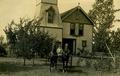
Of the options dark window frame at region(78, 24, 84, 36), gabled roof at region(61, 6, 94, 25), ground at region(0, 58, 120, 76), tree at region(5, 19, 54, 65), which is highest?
gabled roof at region(61, 6, 94, 25)

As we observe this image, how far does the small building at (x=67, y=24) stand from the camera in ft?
209

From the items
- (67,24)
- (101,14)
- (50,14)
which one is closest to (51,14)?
(50,14)

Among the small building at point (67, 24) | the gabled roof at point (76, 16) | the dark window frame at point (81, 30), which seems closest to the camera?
the small building at point (67, 24)

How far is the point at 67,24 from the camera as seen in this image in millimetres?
66500

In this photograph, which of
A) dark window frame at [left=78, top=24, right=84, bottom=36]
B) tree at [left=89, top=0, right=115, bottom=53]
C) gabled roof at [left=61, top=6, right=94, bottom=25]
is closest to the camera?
gabled roof at [left=61, top=6, right=94, bottom=25]

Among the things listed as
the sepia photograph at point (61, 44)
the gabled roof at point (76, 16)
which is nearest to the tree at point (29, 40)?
the sepia photograph at point (61, 44)

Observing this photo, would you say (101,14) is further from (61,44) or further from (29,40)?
(29,40)

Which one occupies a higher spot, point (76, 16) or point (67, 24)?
point (76, 16)

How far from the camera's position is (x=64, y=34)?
66.2m

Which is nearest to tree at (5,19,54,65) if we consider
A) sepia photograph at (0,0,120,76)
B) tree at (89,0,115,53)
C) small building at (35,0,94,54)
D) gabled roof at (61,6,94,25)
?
sepia photograph at (0,0,120,76)

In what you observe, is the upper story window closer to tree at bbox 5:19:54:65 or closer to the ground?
tree at bbox 5:19:54:65

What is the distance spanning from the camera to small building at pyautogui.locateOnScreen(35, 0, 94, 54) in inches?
2510

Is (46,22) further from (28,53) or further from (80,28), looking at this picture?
(28,53)

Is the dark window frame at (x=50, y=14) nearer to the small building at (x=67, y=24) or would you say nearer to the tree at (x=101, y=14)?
the small building at (x=67, y=24)
